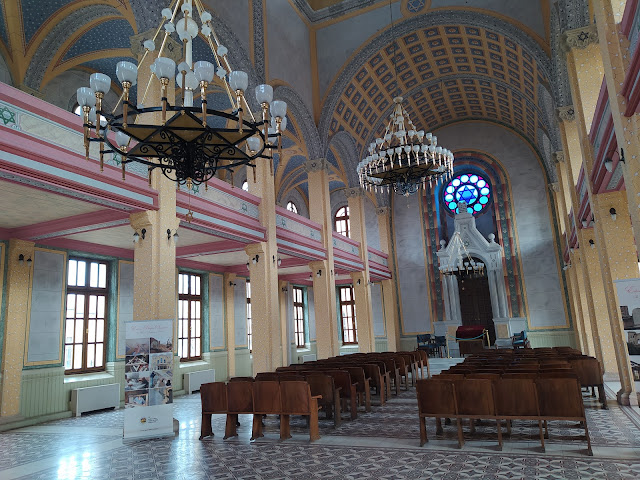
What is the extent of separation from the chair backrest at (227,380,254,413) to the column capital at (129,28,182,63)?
603 cm

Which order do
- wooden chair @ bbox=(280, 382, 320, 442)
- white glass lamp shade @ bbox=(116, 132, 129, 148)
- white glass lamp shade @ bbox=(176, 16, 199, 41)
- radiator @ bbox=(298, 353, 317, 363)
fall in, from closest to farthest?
white glass lamp shade @ bbox=(176, 16, 199, 41)
white glass lamp shade @ bbox=(116, 132, 129, 148)
wooden chair @ bbox=(280, 382, 320, 442)
radiator @ bbox=(298, 353, 317, 363)

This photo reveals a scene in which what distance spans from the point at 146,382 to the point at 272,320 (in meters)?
4.32

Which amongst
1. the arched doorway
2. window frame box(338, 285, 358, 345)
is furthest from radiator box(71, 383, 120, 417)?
the arched doorway

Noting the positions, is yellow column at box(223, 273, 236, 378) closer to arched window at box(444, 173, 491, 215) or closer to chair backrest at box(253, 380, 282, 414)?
chair backrest at box(253, 380, 282, 414)

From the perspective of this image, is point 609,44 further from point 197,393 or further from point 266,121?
point 197,393

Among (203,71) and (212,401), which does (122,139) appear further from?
(212,401)

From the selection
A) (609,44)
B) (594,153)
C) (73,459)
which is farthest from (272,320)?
(609,44)

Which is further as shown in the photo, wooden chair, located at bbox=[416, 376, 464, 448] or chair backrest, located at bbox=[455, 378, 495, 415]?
wooden chair, located at bbox=[416, 376, 464, 448]

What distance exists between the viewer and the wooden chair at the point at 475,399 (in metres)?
5.56

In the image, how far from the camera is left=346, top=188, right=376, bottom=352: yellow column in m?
17.5

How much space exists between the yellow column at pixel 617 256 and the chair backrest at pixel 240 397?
6117 millimetres

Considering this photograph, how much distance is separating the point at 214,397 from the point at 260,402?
31.6 inches

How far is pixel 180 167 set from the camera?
5379mm

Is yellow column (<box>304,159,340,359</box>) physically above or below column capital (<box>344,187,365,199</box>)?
below
